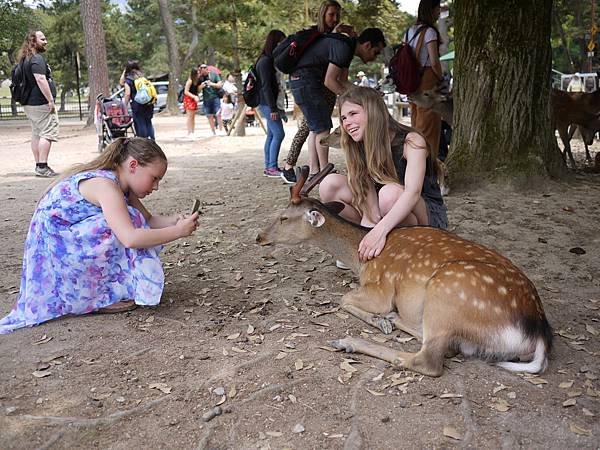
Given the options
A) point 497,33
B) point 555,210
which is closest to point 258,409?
point 555,210

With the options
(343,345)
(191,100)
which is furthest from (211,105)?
(343,345)

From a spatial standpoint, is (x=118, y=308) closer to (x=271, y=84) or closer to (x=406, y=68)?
(x=406, y=68)

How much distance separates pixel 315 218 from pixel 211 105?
12367 mm

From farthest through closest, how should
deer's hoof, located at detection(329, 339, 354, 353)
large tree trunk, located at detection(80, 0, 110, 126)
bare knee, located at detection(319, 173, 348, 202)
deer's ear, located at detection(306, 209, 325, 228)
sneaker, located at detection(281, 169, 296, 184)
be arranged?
1. large tree trunk, located at detection(80, 0, 110, 126)
2. sneaker, located at detection(281, 169, 296, 184)
3. bare knee, located at detection(319, 173, 348, 202)
4. deer's ear, located at detection(306, 209, 325, 228)
5. deer's hoof, located at detection(329, 339, 354, 353)

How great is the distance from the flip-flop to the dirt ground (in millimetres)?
41

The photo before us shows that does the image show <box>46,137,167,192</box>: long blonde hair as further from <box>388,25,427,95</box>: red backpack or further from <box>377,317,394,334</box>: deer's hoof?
<box>388,25,427,95</box>: red backpack

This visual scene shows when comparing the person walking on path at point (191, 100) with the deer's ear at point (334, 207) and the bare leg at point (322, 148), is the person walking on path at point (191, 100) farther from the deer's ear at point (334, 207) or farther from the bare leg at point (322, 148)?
the deer's ear at point (334, 207)

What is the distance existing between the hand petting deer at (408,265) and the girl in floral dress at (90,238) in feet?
2.52

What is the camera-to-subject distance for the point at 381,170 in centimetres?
377

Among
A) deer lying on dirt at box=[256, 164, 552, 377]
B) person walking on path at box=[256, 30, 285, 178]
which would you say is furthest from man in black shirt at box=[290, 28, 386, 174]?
deer lying on dirt at box=[256, 164, 552, 377]

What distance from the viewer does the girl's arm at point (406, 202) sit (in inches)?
141

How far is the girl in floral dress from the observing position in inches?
137

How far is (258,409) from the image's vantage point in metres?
2.62

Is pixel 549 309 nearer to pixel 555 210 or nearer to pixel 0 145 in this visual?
pixel 555 210
